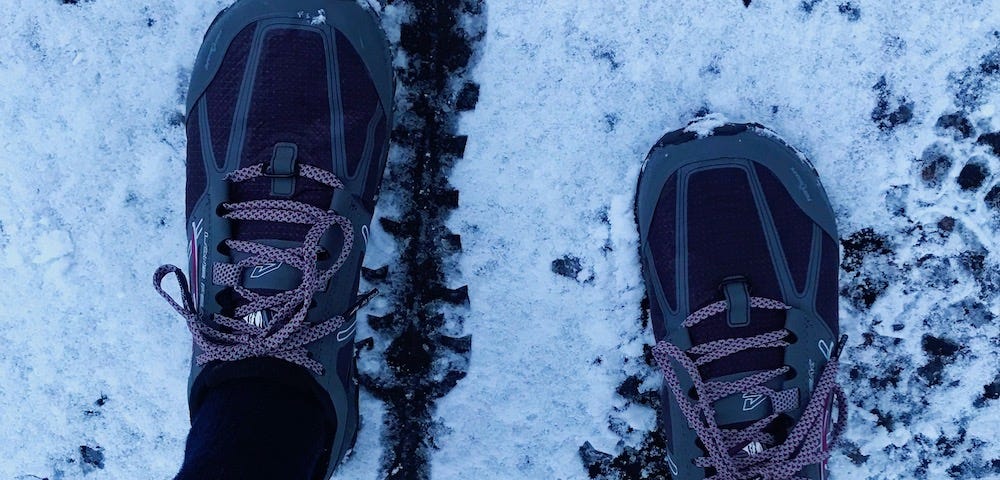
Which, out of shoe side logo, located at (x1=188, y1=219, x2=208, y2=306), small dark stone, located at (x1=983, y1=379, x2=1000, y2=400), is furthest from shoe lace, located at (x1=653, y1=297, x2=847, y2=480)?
shoe side logo, located at (x1=188, y1=219, x2=208, y2=306)

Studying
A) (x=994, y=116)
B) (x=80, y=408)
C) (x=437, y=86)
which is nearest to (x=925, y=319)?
(x=994, y=116)

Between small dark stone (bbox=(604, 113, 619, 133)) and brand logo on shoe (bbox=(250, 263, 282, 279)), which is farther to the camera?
small dark stone (bbox=(604, 113, 619, 133))

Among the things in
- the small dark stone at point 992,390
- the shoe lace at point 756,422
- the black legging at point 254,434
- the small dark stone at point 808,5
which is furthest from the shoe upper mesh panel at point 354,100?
the small dark stone at point 992,390

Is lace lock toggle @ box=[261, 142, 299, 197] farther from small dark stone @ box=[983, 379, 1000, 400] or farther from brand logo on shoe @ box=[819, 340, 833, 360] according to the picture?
small dark stone @ box=[983, 379, 1000, 400]

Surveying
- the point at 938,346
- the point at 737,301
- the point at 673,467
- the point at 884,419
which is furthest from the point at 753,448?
the point at 938,346

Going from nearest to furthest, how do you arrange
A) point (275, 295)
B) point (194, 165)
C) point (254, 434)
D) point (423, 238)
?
point (254, 434)
point (275, 295)
point (194, 165)
point (423, 238)

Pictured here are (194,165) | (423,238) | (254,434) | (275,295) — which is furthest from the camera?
(423,238)

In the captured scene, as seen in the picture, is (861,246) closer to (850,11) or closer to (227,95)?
(850,11)

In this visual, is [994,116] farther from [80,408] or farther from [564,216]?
[80,408]
